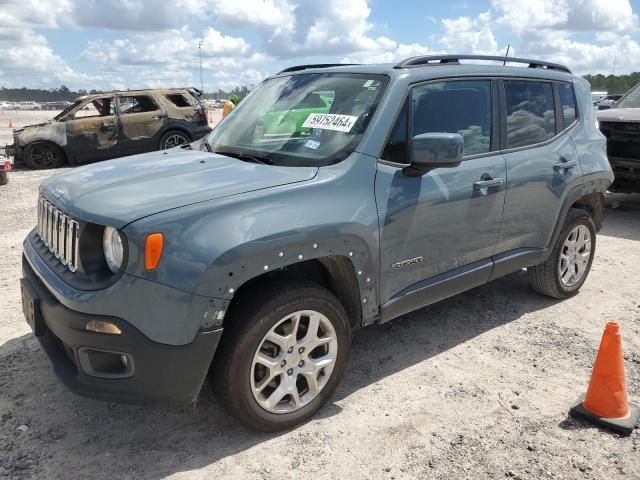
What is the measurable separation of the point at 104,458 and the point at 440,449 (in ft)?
5.61

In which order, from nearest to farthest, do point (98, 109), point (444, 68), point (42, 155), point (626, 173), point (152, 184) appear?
1. point (152, 184)
2. point (444, 68)
3. point (626, 173)
4. point (42, 155)
5. point (98, 109)

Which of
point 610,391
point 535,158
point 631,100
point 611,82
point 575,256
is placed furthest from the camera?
point 611,82

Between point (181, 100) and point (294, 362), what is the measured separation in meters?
11.7

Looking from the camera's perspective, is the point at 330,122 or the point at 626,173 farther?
the point at 626,173

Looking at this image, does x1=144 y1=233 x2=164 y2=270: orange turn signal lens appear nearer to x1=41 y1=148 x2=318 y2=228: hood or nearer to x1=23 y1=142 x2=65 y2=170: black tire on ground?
x1=41 y1=148 x2=318 y2=228: hood

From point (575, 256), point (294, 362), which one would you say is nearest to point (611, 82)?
point (575, 256)

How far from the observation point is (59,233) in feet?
9.64

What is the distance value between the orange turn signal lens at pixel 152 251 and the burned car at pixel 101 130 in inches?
431

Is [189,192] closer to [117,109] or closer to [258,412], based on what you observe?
[258,412]

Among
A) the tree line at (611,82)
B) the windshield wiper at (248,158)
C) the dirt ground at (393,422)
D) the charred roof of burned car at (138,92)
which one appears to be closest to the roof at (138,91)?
the charred roof of burned car at (138,92)

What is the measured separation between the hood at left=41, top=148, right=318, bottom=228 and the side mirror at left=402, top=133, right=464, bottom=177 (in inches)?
23.1

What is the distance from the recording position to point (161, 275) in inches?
96.7

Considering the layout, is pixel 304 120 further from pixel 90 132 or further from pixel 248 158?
pixel 90 132

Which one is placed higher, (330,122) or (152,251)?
(330,122)
